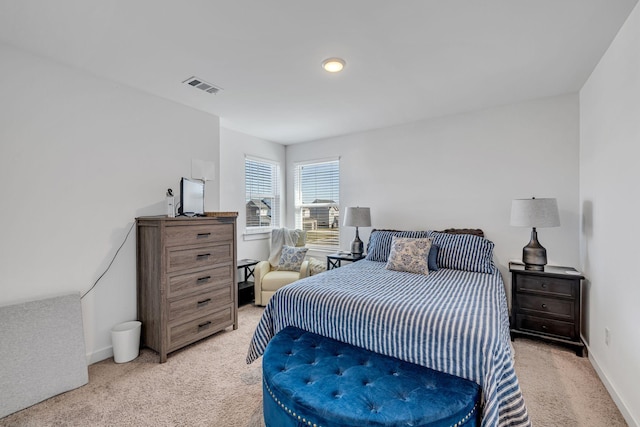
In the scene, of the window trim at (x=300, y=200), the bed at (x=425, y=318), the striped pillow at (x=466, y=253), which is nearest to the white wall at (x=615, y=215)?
the bed at (x=425, y=318)

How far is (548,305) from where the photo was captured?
2717mm

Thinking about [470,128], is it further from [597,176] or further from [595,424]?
[595,424]

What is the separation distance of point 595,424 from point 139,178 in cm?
398

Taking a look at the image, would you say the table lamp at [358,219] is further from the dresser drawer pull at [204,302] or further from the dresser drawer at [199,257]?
the dresser drawer pull at [204,302]

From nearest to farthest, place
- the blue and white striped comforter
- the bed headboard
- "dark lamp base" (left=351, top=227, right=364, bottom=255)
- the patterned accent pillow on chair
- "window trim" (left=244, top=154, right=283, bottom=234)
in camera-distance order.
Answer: the blue and white striped comforter → the bed headboard → "dark lamp base" (left=351, top=227, right=364, bottom=255) → the patterned accent pillow on chair → "window trim" (left=244, top=154, right=283, bottom=234)

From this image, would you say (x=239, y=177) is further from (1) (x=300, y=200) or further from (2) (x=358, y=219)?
(2) (x=358, y=219)

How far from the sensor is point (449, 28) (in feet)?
6.21

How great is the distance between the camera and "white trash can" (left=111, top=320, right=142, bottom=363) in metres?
2.50

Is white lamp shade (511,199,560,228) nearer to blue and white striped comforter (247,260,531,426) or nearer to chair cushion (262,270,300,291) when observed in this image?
blue and white striped comforter (247,260,531,426)

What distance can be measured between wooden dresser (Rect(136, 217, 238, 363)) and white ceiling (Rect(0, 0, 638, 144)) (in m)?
1.36

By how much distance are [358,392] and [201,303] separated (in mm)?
2043

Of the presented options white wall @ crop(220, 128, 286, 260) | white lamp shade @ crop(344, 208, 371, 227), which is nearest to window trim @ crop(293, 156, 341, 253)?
white wall @ crop(220, 128, 286, 260)

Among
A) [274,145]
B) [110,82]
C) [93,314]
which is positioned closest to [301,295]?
[93,314]

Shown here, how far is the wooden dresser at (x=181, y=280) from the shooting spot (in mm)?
2559
